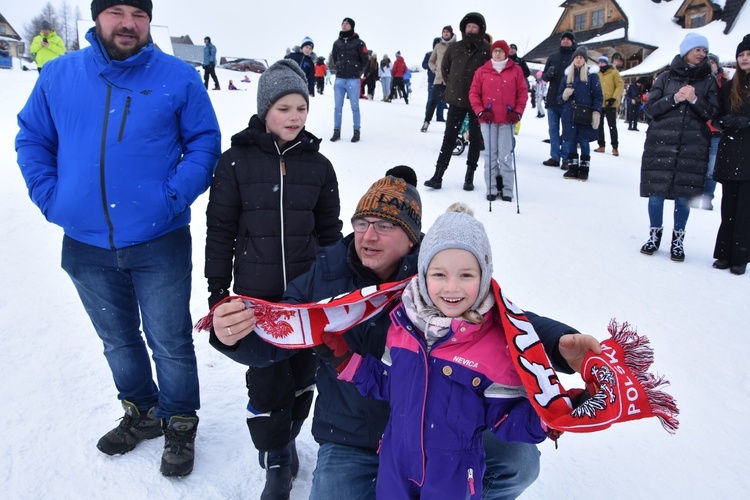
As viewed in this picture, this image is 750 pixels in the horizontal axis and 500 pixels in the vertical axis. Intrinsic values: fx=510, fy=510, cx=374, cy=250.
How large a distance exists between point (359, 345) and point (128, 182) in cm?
126

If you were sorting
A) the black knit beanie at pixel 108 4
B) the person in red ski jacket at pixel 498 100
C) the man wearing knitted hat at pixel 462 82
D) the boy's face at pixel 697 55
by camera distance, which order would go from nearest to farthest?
1. the black knit beanie at pixel 108 4
2. the boy's face at pixel 697 55
3. the person in red ski jacket at pixel 498 100
4. the man wearing knitted hat at pixel 462 82

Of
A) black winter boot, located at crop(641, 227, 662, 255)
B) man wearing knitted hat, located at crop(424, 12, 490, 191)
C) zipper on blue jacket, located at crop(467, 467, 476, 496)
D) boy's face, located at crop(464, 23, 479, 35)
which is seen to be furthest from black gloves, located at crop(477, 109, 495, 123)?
zipper on blue jacket, located at crop(467, 467, 476, 496)

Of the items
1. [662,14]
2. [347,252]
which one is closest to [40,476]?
[347,252]

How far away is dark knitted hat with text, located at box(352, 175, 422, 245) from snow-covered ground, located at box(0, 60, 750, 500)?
1.40 metres

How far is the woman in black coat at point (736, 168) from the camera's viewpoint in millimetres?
4781

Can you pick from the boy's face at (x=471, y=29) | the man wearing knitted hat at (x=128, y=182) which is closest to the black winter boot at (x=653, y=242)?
the boy's face at (x=471, y=29)

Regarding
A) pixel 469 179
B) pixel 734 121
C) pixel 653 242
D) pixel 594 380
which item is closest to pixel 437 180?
pixel 469 179

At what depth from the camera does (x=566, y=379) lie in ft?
11.0

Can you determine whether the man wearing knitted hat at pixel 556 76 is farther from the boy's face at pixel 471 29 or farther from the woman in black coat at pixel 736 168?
the woman in black coat at pixel 736 168

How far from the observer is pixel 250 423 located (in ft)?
7.88

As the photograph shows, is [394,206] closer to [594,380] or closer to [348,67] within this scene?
[594,380]

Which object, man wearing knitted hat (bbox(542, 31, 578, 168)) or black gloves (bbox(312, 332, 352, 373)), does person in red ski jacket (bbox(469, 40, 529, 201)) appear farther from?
black gloves (bbox(312, 332, 352, 373))

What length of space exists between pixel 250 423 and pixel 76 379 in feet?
4.79

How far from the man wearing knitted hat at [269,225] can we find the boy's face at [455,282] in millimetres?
967
